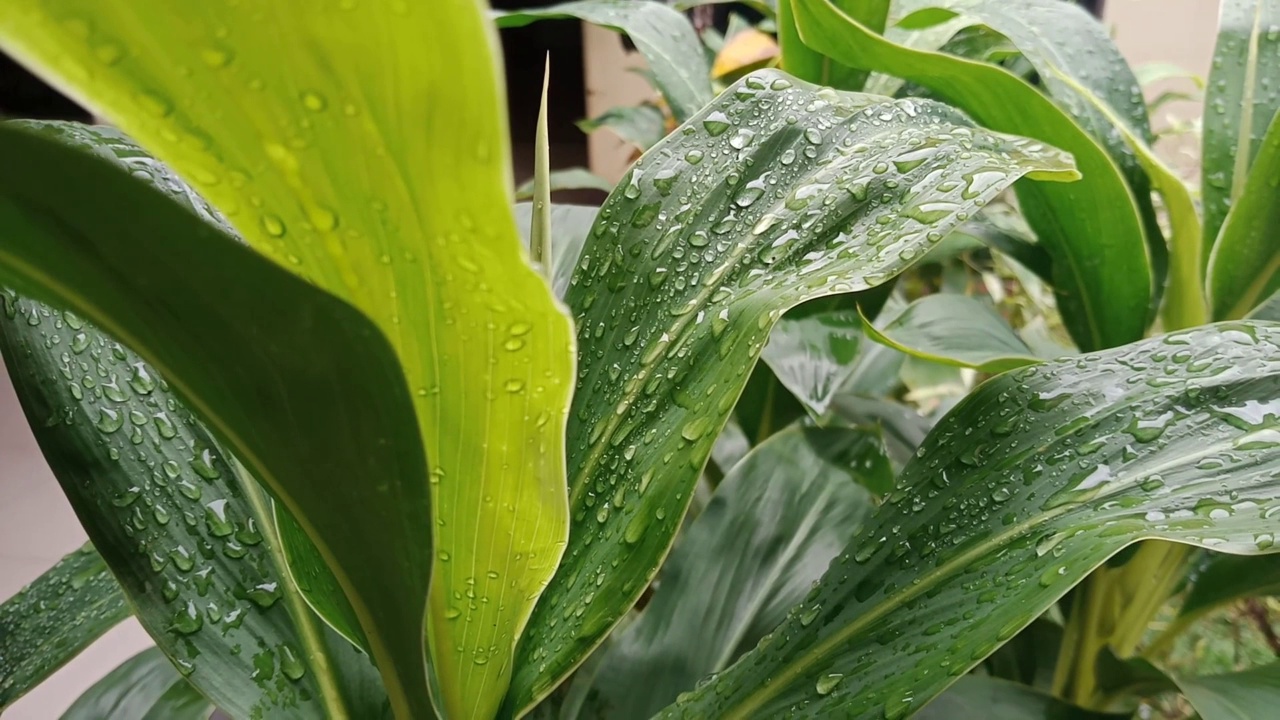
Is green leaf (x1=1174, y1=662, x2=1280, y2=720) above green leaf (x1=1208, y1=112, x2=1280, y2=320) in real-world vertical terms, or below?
below

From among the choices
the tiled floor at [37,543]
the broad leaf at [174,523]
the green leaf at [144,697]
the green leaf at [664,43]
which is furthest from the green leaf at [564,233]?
the tiled floor at [37,543]

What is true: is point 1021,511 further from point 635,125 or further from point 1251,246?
point 635,125

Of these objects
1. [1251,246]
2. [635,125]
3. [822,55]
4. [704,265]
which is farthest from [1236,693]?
[635,125]

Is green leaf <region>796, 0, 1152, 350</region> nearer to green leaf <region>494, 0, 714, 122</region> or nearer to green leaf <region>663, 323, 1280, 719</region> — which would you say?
green leaf <region>663, 323, 1280, 719</region>

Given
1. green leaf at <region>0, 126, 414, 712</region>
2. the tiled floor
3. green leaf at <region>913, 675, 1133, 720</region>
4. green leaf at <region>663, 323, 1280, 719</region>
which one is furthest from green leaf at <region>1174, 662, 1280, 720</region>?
the tiled floor

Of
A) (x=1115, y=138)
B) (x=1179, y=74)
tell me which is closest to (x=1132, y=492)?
(x=1115, y=138)
